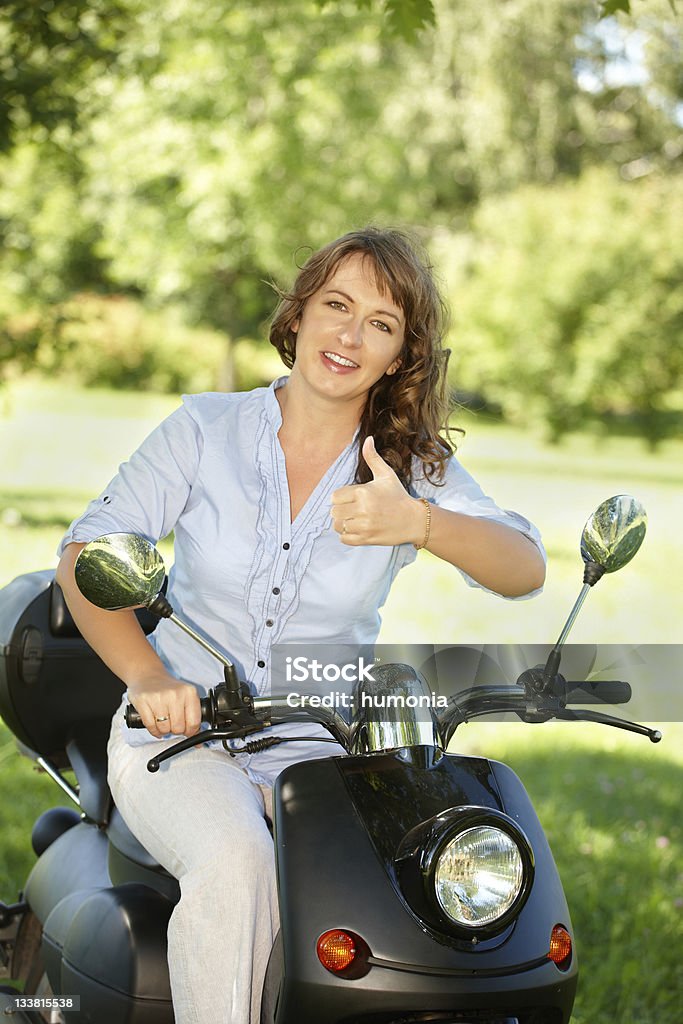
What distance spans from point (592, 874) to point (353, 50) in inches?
559

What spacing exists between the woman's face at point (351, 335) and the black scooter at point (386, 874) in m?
0.65

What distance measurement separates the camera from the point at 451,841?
1581mm

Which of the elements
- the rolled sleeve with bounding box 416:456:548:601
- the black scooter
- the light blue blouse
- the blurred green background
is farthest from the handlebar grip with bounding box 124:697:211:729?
the blurred green background

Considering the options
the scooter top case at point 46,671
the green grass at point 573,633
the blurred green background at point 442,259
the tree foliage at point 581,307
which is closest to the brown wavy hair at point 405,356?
the blurred green background at point 442,259

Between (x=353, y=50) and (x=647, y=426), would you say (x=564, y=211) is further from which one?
(x=353, y=50)

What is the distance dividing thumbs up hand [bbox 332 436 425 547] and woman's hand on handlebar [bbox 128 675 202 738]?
34cm

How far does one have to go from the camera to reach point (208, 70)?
48.2 feet

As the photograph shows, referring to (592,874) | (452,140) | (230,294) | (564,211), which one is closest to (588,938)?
(592,874)

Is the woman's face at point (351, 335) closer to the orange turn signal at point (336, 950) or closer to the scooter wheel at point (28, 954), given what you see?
the orange turn signal at point (336, 950)

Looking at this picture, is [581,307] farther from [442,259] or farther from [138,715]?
[138,715]

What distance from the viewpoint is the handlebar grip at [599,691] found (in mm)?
1874

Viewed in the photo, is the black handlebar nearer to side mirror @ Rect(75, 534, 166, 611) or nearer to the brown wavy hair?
side mirror @ Rect(75, 534, 166, 611)

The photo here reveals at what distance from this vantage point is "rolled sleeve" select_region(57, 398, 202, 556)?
210 cm

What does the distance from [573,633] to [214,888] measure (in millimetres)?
6668
